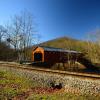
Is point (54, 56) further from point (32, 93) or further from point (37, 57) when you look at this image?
point (32, 93)

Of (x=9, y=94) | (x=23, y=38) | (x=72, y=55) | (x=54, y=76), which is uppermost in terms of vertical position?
(x=23, y=38)

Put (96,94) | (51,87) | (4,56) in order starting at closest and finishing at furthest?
(96,94) → (51,87) → (4,56)

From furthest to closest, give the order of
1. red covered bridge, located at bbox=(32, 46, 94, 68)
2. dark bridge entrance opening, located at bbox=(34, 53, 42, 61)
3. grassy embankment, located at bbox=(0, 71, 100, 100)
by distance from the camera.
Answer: dark bridge entrance opening, located at bbox=(34, 53, 42, 61) → red covered bridge, located at bbox=(32, 46, 94, 68) → grassy embankment, located at bbox=(0, 71, 100, 100)

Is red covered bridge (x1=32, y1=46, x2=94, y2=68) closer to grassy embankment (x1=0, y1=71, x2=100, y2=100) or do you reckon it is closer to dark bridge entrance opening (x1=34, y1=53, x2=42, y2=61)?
dark bridge entrance opening (x1=34, y1=53, x2=42, y2=61)

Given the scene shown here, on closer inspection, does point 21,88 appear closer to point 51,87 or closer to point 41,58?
point 51,87

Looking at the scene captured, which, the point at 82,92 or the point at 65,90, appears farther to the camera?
the point at 65,90

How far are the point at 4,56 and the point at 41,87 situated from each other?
47117 mm

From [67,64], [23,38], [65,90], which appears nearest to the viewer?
[65,90]

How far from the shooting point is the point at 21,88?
57.2ft

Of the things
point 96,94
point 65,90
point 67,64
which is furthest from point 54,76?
point 67,64

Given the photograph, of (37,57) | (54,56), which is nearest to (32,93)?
(54,56)

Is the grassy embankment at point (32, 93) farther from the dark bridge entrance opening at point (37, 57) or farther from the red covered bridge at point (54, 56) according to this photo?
the dark bridge entrance opening at point (37, 57)

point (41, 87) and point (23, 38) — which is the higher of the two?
point (23, 38)

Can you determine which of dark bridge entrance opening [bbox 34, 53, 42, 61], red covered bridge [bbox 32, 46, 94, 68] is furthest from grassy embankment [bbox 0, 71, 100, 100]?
dark bridge entrance opening [bbox 34, 53, 42, 61]
